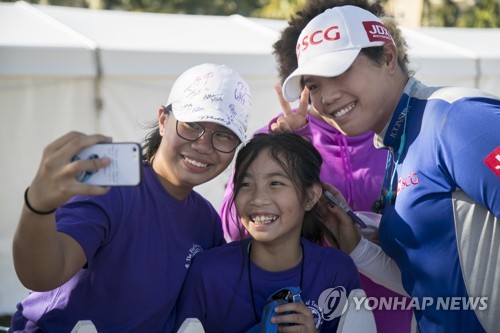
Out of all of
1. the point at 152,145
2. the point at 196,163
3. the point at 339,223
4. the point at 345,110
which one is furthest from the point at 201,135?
the point at 339,223

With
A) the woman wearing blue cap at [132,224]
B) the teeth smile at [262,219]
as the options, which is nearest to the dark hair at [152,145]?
the woman wearing blue cap at [132,224]

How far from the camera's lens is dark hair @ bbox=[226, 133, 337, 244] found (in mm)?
2643

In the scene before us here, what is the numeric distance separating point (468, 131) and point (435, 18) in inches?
600

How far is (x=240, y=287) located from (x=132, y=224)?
1.46 ft

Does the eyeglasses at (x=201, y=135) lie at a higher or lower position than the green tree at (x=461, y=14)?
lower

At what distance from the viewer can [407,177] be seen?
221cm

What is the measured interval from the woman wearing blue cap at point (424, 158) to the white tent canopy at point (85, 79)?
144 inches

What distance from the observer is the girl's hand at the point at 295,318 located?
2166mm

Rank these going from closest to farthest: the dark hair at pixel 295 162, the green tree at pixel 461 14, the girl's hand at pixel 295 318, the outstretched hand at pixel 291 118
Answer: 1. the girl's hand at pixel 295 318
2. the dark hair at pixel 295 162
3. the outstretched hand at pixel 291 118
4. the green tree at pixel 461 14

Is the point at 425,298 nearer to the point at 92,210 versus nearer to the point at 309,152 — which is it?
the point at 309,152

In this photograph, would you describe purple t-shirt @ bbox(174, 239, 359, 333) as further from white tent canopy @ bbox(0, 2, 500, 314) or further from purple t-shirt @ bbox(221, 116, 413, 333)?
white tent canopy @ bbox(0, 2, 500, 314)

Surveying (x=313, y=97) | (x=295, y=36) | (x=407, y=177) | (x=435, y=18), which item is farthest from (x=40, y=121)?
(x=435, y=18)

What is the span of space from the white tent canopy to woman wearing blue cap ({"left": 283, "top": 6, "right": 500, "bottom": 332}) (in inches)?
144

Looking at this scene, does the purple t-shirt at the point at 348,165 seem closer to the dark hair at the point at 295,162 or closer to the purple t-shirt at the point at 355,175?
the purple t-shirt at the point at 355,175
